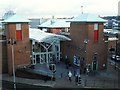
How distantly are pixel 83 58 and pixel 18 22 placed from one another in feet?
33.6

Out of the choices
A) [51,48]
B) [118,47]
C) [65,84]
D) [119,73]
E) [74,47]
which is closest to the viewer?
[65,84]

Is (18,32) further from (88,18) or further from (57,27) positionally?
(57,27)

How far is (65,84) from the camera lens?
89.8 ft

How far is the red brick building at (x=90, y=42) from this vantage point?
32.7 metres

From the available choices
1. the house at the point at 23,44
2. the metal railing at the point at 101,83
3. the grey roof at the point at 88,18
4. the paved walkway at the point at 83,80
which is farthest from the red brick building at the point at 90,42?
the metal railing at the point at 101,83

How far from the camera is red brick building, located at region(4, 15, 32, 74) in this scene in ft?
108

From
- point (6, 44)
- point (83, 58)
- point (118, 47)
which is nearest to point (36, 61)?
point (6, 44)

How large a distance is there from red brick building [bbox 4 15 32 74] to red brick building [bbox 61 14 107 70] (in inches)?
281

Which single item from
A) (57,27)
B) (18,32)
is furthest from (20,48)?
(57,27)

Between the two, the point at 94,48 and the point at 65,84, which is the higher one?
the point at 94,48

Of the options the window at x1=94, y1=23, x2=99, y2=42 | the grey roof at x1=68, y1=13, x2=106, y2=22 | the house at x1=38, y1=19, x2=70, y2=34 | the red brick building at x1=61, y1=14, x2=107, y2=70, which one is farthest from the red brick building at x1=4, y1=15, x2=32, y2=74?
the house at x1=38, y1=19, x2=70, y2=34

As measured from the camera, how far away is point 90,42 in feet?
108

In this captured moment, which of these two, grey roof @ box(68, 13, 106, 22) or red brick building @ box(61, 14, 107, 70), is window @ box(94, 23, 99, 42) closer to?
red brick building @ box(61, 14, 107, 70)

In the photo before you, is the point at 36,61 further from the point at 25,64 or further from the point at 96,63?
the point at 96,63
